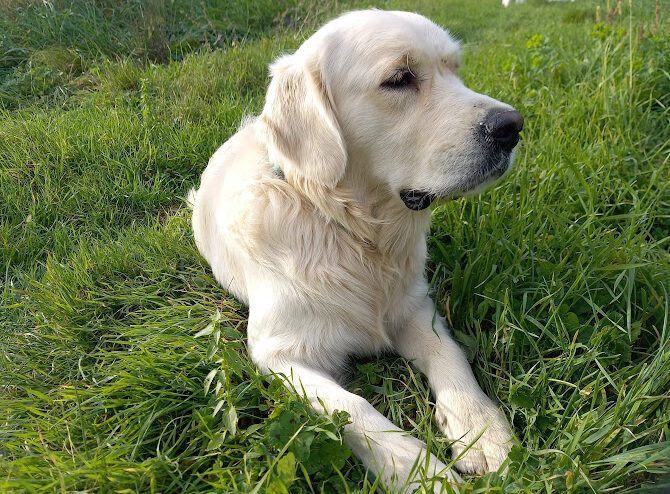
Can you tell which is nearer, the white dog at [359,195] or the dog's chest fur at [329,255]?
the white dog at [359,195]

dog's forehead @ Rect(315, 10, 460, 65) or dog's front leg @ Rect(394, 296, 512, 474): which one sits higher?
dog's forehead @ Rect(315, 10, 460, 65)

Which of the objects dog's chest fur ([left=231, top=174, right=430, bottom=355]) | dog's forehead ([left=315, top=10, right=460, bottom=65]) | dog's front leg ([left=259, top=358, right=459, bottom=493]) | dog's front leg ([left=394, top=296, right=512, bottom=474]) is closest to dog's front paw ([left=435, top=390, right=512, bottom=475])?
dog's front leg ([left=394, top=296, right=512, bottom=474])

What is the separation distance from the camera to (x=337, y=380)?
2.11 meters

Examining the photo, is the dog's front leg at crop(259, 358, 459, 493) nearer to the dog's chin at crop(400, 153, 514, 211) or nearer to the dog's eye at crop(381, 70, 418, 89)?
the dog's chin at crop(400, 153, 514, 211)

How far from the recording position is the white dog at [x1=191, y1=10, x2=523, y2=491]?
1.92 m

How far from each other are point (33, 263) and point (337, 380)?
1781mm

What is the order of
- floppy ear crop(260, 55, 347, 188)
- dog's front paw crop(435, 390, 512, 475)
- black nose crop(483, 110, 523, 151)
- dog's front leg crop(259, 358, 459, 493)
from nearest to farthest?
1. dog's front leg crop(259, 358, 459, 493)
2. dog's front paw crop(435, 390, 512, 475)
3. black nose crop(483, 110, 523, 151)
4. floppy ear crop(260, 55, 347, 188)

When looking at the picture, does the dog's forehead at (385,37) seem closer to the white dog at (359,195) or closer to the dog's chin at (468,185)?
the white dog at (359,195)

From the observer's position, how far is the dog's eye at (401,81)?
197cm

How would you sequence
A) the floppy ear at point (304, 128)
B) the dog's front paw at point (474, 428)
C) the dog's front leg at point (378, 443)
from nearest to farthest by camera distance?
the dog's front leg at point (378, 443) → the dog's front paw at point (474, 428) → the floppy ear at point (304, 128)

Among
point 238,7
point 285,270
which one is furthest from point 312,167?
point 238,7

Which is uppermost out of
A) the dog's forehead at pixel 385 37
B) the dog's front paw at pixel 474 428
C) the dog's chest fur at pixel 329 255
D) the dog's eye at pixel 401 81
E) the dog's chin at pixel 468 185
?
the dog's forehead at pixel 385 37

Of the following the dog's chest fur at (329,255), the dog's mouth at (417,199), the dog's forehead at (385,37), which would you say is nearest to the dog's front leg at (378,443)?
the dog's chest fur at (329,255)

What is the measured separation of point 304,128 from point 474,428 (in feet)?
4.02
